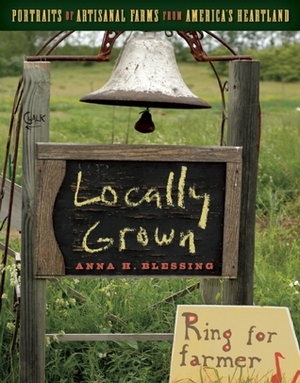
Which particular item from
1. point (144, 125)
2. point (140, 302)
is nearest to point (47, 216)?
point (144, 125)

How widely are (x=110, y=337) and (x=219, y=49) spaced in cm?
1146

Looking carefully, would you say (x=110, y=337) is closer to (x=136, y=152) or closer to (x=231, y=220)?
(x=231, y=220)

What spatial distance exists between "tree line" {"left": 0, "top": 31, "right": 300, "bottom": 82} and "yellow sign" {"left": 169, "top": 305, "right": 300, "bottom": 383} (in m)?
9.60

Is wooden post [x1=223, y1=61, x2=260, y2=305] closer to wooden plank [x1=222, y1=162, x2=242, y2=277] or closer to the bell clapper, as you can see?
wooden plank [x1=222, y1=162, x2=242, y2=277]

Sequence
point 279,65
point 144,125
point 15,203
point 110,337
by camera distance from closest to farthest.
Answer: point 144,125 → point 110,337 → point 15,203 → point 279,65

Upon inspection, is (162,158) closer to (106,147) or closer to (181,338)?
(106,147)

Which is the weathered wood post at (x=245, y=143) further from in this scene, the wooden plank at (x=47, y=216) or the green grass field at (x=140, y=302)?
the wooden plank at (x=47, y=216)

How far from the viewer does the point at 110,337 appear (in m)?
3.81

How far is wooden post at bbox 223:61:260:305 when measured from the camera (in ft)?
11.5

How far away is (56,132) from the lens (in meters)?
8.92

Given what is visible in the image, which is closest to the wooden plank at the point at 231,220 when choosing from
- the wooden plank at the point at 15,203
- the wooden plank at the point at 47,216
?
the wooden plank at the point at 47,216

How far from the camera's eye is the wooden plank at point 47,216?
3379mm

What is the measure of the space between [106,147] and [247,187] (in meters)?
0.60
